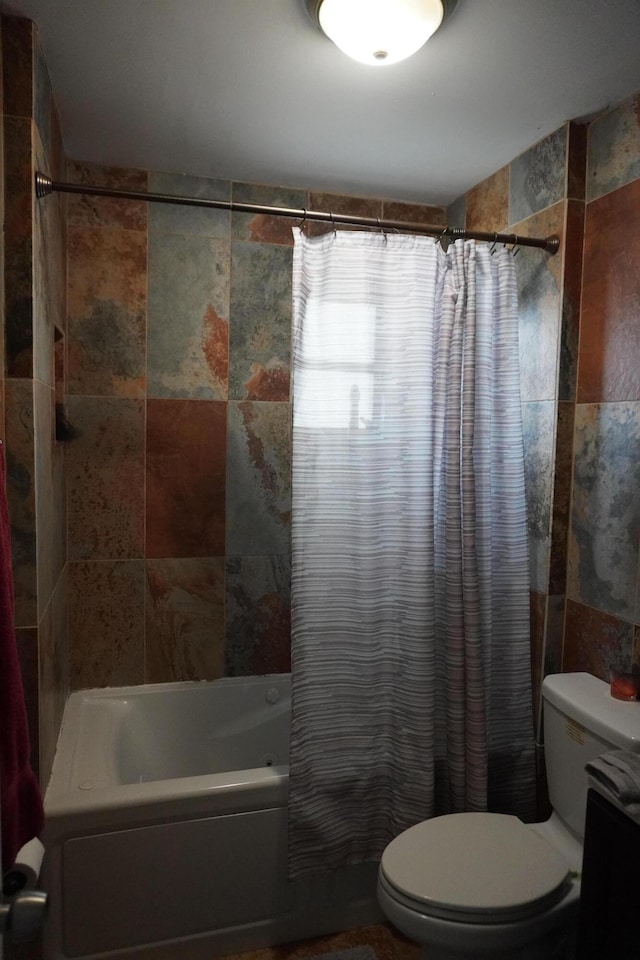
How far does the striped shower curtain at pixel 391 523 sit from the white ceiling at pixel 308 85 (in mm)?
414

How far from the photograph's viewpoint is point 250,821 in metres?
1.70

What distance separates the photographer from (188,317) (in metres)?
2.27

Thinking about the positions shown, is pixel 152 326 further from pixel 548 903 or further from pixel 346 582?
pixel 548 903

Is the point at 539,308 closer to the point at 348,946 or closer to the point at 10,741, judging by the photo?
the point at 10,741

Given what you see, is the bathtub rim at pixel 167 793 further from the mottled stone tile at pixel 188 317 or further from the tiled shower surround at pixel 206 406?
the mottled stone tile at pixel 188 317

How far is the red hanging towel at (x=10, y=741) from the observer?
38.0 inches

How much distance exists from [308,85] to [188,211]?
80cm

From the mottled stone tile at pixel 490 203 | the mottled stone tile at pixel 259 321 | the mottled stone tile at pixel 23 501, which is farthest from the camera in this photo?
the mottled stone tile at pixel 259 321

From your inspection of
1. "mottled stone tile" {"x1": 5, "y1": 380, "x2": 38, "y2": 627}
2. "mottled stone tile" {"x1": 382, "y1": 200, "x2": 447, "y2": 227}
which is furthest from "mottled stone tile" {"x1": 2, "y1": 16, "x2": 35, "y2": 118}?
"mottled stone tile" {"x1": 382, "y1": 200, "x2": 447, "y2": 227}

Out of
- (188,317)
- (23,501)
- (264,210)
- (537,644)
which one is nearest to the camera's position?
(23,501)

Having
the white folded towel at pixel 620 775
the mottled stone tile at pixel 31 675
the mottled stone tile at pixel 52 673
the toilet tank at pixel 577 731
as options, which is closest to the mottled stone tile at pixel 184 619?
the mottled stone tile at pixel 52 673

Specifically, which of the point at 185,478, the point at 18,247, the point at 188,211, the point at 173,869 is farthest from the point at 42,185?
the point at 173,869

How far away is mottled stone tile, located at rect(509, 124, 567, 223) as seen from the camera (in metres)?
1.80

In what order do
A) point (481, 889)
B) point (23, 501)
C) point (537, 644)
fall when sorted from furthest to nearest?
point (537, 644), point (23, 501), point (481, 889)
